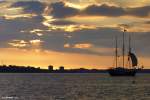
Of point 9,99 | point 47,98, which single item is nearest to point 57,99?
point 47,98

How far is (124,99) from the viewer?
10875 cm

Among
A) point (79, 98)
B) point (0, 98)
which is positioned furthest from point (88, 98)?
point (0, 98)

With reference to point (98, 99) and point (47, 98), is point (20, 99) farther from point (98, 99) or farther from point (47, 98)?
point (98, 99)

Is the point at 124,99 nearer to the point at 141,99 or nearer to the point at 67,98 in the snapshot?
the point at 141,99

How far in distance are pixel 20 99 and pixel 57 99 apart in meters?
6.72

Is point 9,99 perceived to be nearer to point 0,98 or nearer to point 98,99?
point 0,98

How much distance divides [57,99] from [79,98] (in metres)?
4.28

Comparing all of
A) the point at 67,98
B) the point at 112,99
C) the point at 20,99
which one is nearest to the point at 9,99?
the point at 20,99

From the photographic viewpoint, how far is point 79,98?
360ft

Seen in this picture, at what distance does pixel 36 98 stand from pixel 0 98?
7.00 m

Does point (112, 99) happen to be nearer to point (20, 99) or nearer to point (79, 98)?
point (79, 98)

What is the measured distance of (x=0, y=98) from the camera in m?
107

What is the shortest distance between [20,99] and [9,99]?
2.79 metres

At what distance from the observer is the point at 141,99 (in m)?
109
